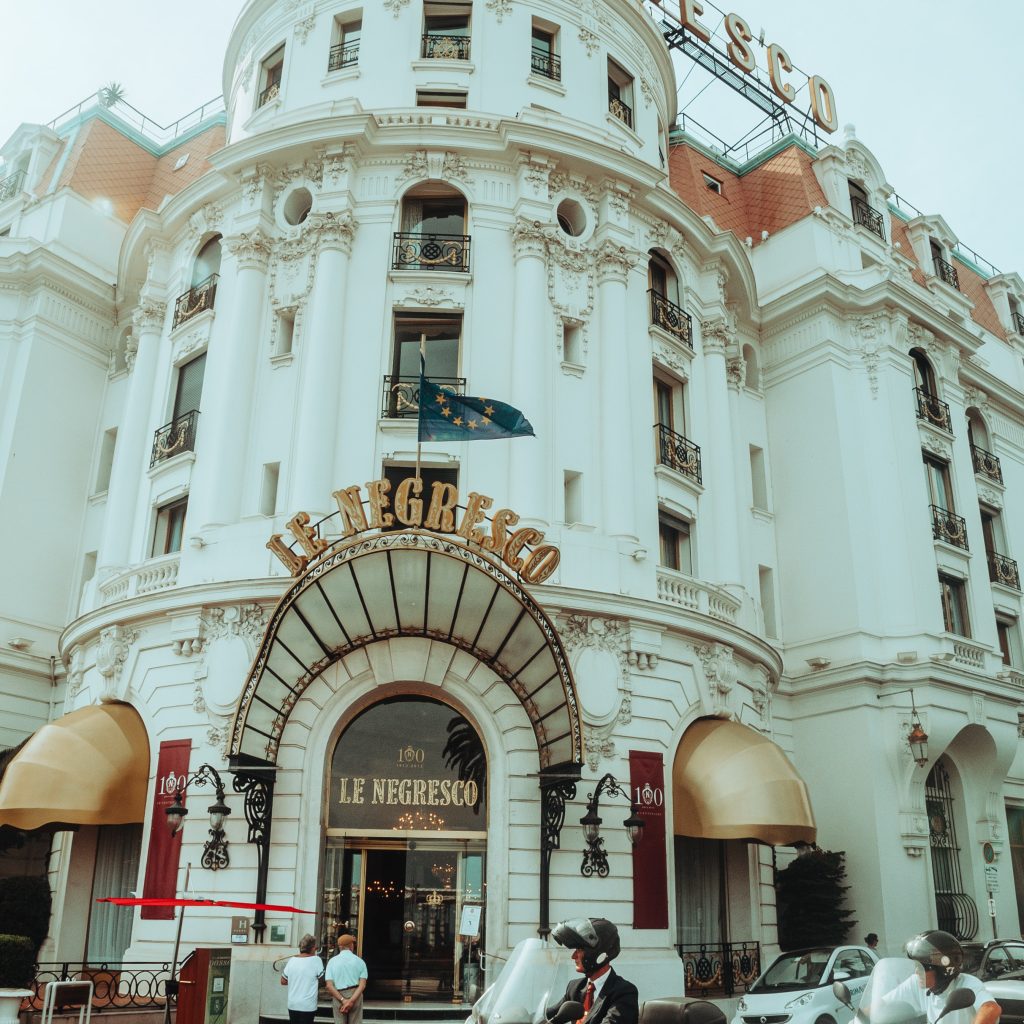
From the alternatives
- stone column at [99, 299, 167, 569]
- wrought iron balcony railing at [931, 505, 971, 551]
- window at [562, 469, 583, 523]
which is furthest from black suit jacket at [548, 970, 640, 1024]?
wrought iron balcony railing at [931, 505, 971, 551]

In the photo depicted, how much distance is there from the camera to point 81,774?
20516 mm

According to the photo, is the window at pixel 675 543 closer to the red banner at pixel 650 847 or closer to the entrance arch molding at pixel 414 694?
the red banner at pixel 650 847

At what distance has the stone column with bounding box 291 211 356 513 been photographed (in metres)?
21.8

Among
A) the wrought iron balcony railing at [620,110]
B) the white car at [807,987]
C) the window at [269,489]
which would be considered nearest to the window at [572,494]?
the window at [269,489]

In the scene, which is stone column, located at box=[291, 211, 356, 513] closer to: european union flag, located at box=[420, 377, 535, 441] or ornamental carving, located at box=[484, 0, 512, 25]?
european union flag, located at box=[420, 377, 535, 441]

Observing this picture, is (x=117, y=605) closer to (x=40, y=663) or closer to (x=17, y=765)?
(x=17, y=765)

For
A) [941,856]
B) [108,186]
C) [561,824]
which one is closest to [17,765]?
[561,824]

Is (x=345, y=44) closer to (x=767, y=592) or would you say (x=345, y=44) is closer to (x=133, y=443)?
(x=133, y=443)

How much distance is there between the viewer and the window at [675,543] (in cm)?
2489

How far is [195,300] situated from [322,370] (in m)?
5.39

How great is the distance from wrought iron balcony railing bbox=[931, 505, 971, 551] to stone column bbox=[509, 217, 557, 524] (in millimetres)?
13332

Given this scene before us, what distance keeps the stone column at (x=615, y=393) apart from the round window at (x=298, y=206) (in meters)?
6.97

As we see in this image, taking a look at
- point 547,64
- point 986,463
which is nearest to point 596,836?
point 547,64

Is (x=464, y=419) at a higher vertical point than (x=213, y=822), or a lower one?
higher
